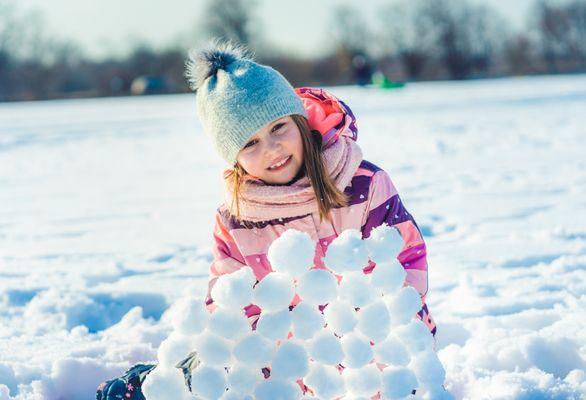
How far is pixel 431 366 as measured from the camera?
151cm

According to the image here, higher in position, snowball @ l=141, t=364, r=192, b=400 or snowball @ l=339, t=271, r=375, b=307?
snowball @ l=339, t=271, r=375, b=307

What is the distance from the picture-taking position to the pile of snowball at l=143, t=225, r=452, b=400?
142 centimetres

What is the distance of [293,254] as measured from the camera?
1.43 metres

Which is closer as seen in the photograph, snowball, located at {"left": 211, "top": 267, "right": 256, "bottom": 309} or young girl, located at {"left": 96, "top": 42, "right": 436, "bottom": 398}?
snowball, located at {"left": 211, "top": 267, "right": 256, "bottom": 309}

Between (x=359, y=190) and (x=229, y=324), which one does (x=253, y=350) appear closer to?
(x=229, y=324)

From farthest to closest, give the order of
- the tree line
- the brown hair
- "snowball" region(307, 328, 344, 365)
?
1. the tree line
2. the brown hair
3. "snowball" region(307, 328, 344, 365)

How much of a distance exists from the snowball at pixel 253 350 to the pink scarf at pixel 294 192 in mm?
557

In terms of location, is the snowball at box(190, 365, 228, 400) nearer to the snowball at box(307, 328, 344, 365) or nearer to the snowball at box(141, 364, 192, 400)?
the snowball at box(141, 364, 192, 400)

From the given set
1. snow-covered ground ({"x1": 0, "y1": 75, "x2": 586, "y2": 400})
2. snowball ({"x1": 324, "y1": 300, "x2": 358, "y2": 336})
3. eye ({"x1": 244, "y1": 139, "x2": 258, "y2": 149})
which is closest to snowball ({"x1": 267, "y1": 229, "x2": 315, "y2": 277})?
snowball ({"x1": 324, "y1": 300, "x2": 358, "y2": 336})

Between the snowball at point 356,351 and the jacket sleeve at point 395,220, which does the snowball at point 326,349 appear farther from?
the jacket sleeve at point 395,220

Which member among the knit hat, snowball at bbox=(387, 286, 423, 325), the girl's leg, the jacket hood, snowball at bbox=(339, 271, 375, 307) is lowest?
the girl's leg

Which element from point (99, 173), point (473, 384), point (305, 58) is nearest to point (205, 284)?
point (473, 384)

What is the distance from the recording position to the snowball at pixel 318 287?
1438mm

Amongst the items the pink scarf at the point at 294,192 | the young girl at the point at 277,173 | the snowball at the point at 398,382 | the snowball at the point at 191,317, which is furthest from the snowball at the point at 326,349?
the pink scarf at the point at 294,192
